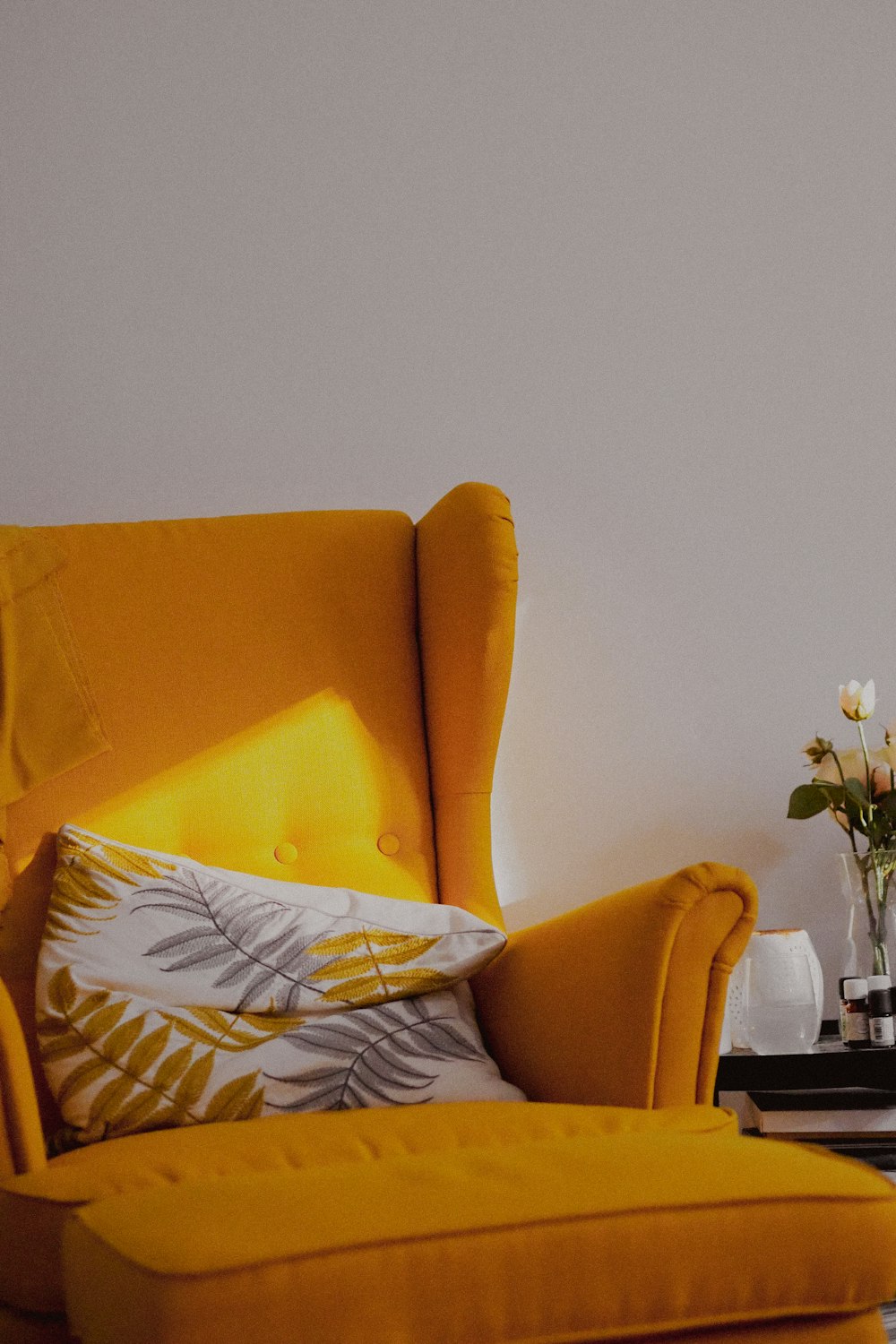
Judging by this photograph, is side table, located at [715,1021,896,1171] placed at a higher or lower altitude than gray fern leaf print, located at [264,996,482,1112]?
lower

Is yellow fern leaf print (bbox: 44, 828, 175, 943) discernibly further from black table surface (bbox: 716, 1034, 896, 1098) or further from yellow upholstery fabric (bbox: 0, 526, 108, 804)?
black table surface (bbox: 716, 1034, 896, 1098)

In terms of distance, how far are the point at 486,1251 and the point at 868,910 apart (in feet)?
4.13

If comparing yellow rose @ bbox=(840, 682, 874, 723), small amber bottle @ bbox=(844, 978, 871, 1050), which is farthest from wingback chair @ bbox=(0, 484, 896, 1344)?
yellow rose @ bbox=(840, 682, 874, 723)

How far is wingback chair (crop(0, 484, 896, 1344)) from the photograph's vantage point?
0.81m

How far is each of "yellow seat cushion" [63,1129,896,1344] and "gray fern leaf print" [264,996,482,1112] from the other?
36cm

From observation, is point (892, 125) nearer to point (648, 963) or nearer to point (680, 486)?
point (680, 486)

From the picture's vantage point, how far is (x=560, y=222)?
2.31 m

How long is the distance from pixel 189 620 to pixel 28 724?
0.82ft

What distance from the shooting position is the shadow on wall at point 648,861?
211 centimetres

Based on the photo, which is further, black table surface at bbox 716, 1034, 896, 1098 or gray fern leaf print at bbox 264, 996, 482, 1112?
black table surface at bbox 716, 1034, 896, 1098

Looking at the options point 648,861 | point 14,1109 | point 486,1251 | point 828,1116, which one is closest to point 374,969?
point 14,1109

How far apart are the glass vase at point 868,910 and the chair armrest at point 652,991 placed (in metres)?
0.73

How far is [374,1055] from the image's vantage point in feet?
4.31

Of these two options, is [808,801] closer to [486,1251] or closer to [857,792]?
[857,792]
